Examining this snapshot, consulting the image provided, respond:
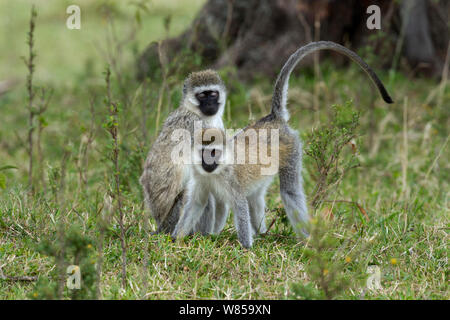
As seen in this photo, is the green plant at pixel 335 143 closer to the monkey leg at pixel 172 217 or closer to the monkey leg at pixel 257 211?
the monkey leg at pixel 257 211

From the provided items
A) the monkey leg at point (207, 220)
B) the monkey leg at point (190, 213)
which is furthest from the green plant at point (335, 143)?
the monkey leg at point (190, 213)

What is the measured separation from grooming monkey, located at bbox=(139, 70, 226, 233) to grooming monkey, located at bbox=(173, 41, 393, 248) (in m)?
0.22

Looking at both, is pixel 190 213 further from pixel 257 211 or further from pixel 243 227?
pixel 257 211

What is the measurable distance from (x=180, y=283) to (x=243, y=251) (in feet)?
2.16

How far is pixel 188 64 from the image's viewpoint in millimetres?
6867

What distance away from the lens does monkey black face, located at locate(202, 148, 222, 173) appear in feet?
13.9

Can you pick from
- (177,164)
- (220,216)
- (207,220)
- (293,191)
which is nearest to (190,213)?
(207,220)

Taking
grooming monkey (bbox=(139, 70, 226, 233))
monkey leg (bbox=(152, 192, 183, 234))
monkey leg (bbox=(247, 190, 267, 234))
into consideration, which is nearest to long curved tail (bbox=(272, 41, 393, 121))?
grooming monkey (bbox=(139, 70, 226, 233))

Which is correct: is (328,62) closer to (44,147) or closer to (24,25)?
(44,147)

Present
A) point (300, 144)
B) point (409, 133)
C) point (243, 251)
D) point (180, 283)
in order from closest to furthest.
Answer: point (180, 283) < point (243, 251) < point (300, 144) < point (409, 133)

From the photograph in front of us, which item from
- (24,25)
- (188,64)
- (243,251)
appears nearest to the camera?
(243,251)

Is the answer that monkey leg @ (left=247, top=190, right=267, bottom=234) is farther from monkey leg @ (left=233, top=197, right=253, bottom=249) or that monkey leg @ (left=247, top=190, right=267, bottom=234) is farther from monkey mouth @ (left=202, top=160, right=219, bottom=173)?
monkey mouth @ (left=202, top=160, right=219, bottom=173)

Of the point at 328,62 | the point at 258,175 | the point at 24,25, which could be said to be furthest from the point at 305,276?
the point at 24,25

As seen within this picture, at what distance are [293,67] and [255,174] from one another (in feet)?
3.15
